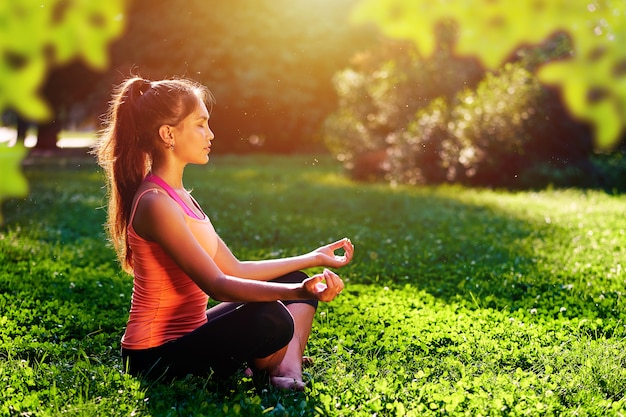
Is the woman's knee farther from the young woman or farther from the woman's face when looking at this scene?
the woman's face

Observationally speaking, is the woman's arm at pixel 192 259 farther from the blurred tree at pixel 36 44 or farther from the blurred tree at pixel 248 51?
the blurred tree at pixel 248 51

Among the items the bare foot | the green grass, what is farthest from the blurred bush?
the bare foot

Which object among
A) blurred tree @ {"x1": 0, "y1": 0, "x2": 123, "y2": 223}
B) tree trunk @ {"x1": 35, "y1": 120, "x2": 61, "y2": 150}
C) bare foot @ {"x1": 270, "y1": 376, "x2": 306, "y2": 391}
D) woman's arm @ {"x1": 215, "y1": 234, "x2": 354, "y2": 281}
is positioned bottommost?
tree trunk @ {"x1": 35, "y1": 120, "x2": 61, "y2": 150}

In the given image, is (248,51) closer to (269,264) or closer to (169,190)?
(269,264)

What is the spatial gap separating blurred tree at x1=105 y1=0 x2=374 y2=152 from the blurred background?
58 mm

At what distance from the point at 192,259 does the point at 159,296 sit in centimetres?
44

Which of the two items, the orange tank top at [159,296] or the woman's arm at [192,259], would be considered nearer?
the woman's arm at [192,259]

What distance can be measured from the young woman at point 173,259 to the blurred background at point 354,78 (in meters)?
0.59

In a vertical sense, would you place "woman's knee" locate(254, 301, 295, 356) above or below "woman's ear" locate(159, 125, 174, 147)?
below

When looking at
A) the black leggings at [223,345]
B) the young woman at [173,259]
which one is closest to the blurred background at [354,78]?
the young woman at [173,259]

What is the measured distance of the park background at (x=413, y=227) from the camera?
3344mm

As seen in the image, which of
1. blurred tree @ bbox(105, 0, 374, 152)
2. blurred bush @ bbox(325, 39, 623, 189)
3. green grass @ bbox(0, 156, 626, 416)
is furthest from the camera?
blurred tree @ bbox(105, 0, 374, 152)

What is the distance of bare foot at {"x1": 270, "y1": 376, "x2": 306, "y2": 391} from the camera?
4.49 meters

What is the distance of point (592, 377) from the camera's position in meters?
4.77
